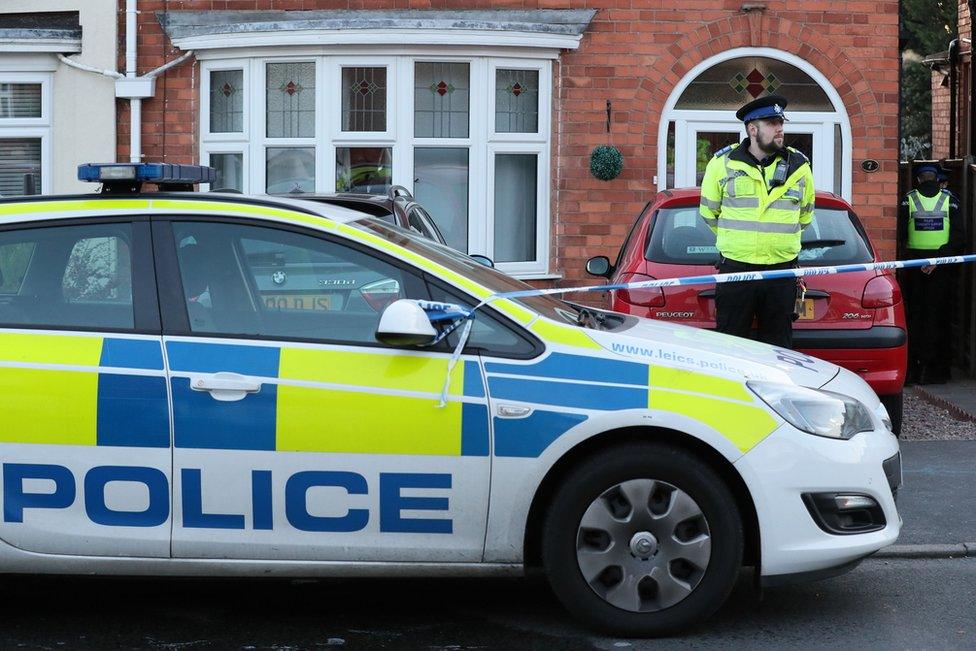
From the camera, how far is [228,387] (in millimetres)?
5098

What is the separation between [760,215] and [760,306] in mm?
474

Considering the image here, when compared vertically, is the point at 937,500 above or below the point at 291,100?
below

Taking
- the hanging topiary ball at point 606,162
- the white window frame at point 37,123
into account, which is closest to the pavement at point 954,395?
the hanging topiary ball at point 606,162

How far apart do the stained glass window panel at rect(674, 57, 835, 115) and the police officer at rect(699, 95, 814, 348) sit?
4499 mm

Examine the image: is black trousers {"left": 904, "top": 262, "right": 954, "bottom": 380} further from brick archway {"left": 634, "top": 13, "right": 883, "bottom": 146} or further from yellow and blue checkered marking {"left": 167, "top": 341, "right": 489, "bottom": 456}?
yellow and blue checkered marking {"left": 167, "top": 341, "right": 489, "bottom": 456}

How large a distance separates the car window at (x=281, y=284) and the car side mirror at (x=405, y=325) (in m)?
0.14

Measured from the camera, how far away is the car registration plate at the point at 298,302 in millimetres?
5293

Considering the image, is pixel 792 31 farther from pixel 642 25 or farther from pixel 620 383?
pixel 620 383

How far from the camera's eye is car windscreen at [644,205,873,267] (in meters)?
8.91

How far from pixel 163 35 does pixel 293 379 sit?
8.23 meters

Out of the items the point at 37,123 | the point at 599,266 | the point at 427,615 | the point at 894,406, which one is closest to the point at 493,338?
the point at 427,615

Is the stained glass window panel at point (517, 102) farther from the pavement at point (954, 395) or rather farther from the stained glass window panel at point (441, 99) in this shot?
the pavement at point (954, 395)

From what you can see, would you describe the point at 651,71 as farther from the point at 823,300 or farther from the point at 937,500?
the point at 937,500

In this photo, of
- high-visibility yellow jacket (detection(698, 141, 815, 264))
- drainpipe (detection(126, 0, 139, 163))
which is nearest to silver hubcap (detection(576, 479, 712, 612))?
high-visibility yellow jacket (detection(698, 141, 815, 264))
